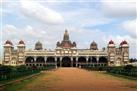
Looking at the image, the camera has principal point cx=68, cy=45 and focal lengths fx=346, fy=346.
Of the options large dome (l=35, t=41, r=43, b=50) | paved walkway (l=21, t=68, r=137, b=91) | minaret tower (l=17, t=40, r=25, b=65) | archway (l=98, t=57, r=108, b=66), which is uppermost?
large dome (l=35, t=41, r=43, b=50)

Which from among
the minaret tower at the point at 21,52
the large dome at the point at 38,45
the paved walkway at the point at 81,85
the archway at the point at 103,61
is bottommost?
the paved walkway at the point at 81,85

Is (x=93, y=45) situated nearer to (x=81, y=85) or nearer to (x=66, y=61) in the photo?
(x=66, y=61)

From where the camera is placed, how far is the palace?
149 meters

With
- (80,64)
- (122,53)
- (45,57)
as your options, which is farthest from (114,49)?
(45,57)

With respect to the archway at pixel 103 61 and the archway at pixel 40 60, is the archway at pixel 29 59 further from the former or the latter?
the archway at pixel 103 61

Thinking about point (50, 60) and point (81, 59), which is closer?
point (50, 60)

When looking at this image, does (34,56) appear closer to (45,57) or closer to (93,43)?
(45,57)

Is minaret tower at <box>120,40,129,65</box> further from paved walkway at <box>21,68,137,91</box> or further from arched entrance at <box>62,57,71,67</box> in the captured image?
paved walkway at <box>21,68,137,91</box>

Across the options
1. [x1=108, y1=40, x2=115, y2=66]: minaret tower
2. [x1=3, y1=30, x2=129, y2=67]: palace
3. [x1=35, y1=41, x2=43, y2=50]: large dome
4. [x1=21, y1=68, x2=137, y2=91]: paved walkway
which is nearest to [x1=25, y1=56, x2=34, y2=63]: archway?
[x1=3, y1=30, x2=129, y2=67]: palace

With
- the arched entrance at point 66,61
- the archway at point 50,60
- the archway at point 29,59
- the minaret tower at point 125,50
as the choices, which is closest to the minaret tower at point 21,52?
the archway at point 29,59

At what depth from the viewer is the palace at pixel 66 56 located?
487 ft

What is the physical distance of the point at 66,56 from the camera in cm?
15188

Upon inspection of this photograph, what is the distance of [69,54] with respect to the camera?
15150 cm

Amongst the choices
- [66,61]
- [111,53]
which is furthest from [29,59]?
[111,53]
